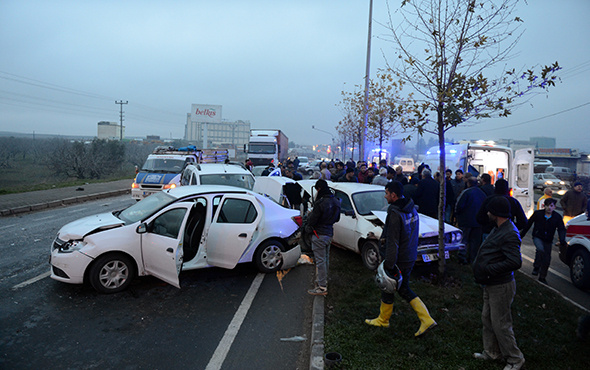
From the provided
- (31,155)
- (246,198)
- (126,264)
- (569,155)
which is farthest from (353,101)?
(569,155)

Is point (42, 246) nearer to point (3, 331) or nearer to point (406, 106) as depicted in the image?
point (3, 331)

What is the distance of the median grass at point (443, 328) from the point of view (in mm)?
4055

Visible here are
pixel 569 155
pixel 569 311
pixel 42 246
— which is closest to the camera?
pixel 569 311

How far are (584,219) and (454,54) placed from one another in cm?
411

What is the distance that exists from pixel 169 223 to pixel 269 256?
1944 mm

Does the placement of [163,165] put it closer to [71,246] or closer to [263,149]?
[71,246]

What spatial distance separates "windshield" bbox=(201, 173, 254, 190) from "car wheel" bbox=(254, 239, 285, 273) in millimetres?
3838

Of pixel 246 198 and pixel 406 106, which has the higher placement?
pixel 406 106

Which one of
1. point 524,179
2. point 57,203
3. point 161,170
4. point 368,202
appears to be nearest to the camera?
point 368,202

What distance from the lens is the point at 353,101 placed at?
72.1 feet

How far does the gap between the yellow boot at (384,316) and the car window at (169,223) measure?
124 inches

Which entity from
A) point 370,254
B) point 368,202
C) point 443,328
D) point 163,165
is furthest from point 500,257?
point 163,165

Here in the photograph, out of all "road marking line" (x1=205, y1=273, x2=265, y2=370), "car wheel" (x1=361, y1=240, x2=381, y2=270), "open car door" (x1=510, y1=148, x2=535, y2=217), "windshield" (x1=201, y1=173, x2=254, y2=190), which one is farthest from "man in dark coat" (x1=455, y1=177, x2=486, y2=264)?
"open car door" (x1=510, y1=148, x2=535, y2=217)

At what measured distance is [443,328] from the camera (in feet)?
15.8
